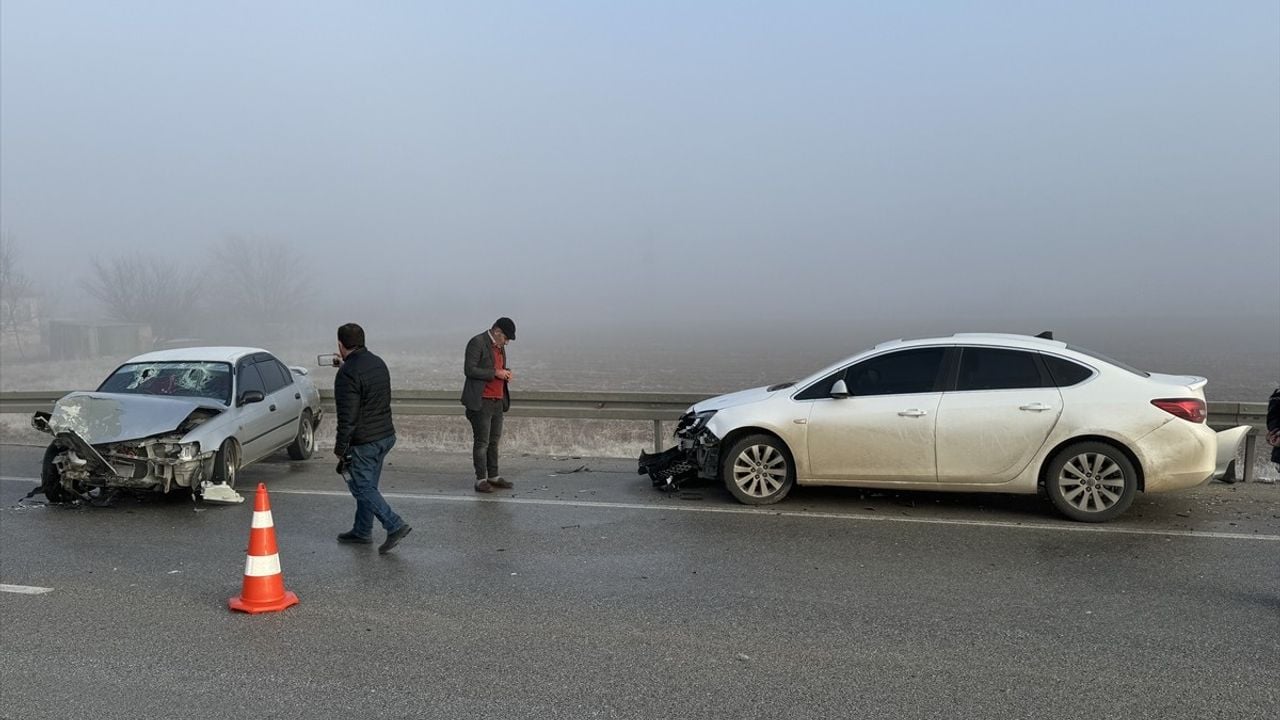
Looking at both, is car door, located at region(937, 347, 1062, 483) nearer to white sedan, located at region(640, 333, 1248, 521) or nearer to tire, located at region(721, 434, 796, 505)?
white sedan, located at region(640, 333, 1248, 521)

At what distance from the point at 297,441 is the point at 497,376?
348 centimetres

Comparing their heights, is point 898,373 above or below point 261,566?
above

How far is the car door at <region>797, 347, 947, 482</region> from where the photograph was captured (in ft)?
23.6

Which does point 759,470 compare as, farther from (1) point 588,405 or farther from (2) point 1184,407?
(1) point 588,405

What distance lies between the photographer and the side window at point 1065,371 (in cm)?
703

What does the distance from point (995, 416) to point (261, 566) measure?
220 inches

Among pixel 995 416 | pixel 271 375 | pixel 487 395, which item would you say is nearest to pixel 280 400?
pixel 271 375

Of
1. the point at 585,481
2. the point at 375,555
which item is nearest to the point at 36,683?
the point at 375,555

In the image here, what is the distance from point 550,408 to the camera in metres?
11.3

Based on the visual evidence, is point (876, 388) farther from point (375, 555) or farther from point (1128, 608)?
point (375, 555)

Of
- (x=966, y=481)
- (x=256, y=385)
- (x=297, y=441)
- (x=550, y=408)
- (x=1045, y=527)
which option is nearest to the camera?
(x=1045, y=527)

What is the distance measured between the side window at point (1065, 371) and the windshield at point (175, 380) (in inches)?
312

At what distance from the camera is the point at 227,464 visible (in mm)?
8336

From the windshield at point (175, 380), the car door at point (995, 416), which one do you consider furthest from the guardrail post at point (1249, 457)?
the windshield at point (175, 380)
